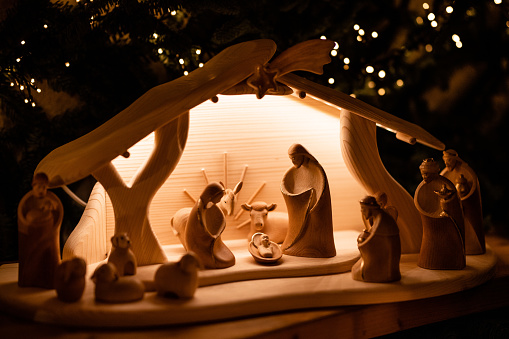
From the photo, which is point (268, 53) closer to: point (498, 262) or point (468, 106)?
point (498, 262)

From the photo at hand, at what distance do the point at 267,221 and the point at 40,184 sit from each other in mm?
689

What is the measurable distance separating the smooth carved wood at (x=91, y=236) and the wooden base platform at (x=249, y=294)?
14 cm

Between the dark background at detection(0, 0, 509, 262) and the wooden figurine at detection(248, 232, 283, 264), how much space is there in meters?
0.72

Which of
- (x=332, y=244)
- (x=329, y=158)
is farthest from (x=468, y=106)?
(x=332, y=244)

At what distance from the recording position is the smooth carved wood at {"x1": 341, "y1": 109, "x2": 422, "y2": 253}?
1678 mm

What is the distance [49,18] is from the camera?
1735mm

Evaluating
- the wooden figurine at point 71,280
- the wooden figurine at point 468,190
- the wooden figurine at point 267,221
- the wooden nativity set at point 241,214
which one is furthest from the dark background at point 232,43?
the wooden figurine at point 71,280

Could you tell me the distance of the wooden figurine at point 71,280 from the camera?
1.25m

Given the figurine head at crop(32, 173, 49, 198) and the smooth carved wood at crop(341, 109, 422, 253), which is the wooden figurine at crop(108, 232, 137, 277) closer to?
the figurine head at crop(32, 173, 49, 198)

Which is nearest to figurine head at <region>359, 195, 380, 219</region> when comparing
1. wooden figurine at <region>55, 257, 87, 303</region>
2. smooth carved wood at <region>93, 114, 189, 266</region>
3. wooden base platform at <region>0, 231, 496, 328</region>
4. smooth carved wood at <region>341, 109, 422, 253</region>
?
wooden base platform at <region>0, 231, 496, 328</region>

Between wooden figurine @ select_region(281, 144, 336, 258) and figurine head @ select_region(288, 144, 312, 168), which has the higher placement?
figurine head @ select_region(288, 144, 312, 168)

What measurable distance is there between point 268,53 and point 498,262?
953 millimetres

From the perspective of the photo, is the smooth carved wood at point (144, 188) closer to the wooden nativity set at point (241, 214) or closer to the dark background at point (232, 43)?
the wooden nativity set at point (241, 214)

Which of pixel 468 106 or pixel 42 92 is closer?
pixel 42 92
